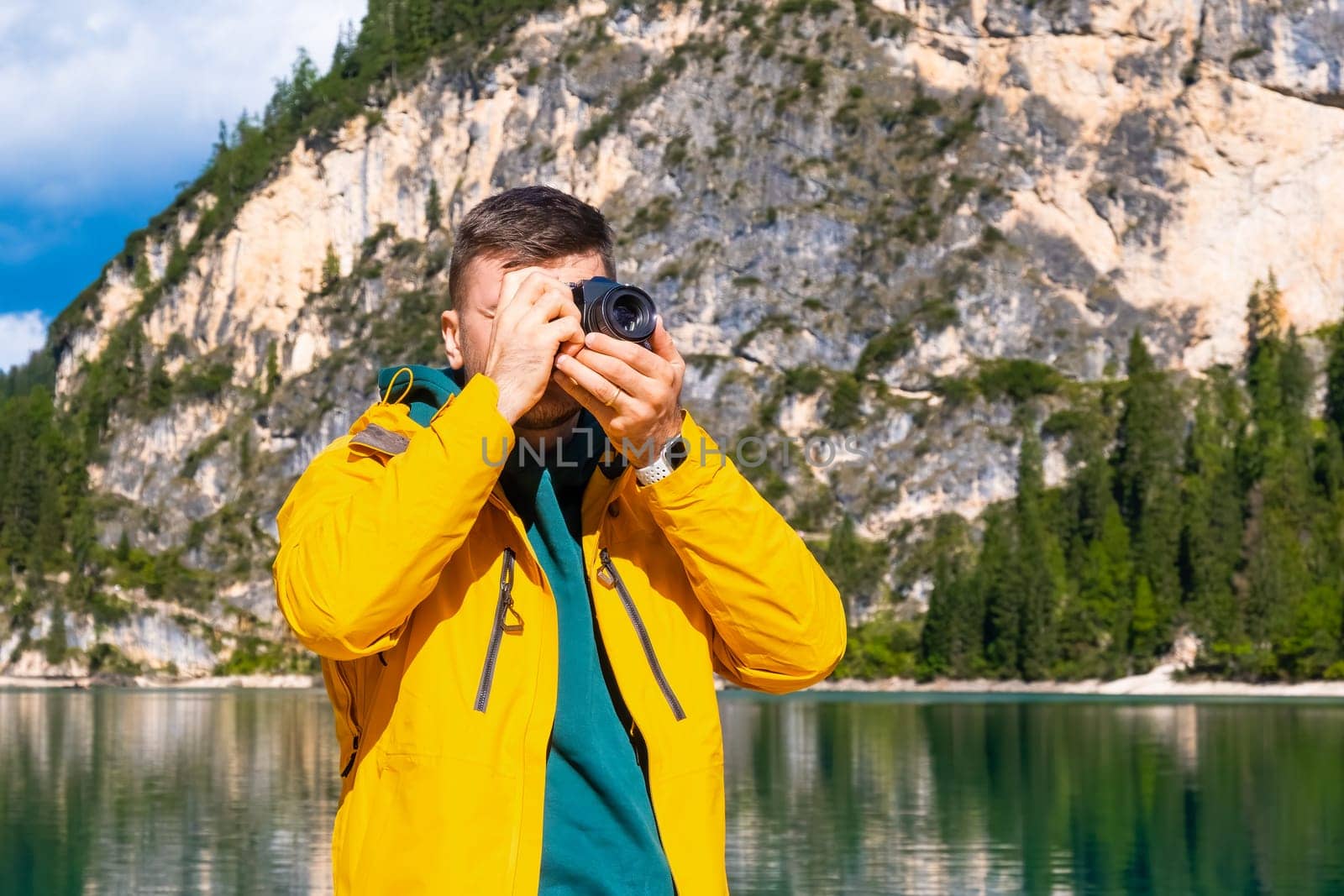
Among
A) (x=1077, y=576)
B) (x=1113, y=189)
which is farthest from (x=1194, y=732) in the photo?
(x=1113, y=189)

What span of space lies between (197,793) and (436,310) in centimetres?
12297

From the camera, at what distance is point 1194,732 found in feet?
186

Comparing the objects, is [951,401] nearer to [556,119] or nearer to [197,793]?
[556,119]

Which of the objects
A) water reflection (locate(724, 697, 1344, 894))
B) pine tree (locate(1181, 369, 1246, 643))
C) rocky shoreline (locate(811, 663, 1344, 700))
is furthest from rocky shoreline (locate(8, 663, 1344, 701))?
water reflection (locate(724, 697, 1344, 894))

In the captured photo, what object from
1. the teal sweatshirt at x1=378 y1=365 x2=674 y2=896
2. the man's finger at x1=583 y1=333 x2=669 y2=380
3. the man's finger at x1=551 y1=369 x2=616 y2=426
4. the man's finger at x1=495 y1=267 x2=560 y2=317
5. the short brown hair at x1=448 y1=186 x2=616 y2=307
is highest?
the short brown hair at x1=448 y1=186 x2=616 y2=307

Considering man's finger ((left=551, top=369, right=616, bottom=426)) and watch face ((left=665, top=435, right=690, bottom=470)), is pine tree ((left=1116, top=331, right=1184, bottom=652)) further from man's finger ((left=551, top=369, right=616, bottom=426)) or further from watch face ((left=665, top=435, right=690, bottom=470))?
man's finger ((left=551, top=369, right=616, bottom=426))

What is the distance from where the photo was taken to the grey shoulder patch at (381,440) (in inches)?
115

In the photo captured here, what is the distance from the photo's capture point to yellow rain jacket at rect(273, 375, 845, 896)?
8.87ft

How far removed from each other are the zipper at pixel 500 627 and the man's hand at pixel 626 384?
314 mm

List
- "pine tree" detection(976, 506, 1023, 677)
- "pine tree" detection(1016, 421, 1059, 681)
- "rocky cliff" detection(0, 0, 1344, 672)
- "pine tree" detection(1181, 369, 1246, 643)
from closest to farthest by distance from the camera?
"pine tree" detection(1181, 369, 1246, 643), "pine tree" detection(1016, 421, 1059, 681), "pine tree" detection(976, 506, 1023, 677), "rocky cliff" detection(0, 0, 1344, 672)

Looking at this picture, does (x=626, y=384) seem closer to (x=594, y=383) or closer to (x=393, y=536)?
(x=594, y=383)

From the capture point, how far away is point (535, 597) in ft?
9.52

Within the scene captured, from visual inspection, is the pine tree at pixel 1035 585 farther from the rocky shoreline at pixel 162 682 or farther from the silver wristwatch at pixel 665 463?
the silver wristwatch at pixel 665 463

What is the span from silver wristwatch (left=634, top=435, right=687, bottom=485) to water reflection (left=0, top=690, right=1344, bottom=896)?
725 inches
